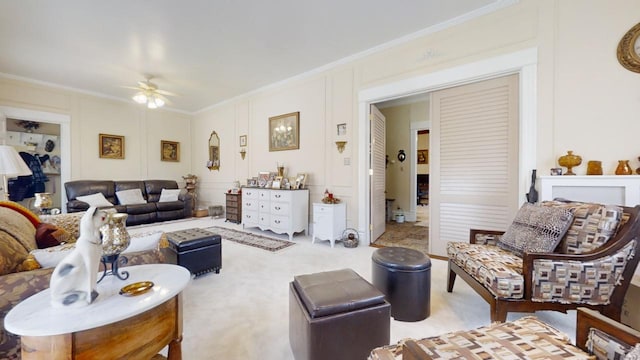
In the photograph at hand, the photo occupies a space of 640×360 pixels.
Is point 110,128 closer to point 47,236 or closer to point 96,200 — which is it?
point 96,200

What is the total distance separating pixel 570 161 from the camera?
2.34 metres

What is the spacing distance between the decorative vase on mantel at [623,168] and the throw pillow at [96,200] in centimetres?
759

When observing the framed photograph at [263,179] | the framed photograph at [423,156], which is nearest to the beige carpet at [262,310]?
the framed photograph at [263,179]

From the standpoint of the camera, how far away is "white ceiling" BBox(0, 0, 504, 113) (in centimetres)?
278

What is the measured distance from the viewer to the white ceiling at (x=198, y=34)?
2.78m

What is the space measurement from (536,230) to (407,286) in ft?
3.62

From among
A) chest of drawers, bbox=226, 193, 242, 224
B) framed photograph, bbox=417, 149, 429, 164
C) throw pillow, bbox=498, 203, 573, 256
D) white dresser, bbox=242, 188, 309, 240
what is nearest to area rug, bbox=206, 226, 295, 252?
white dresser, bbox=242, 188, 309, 240

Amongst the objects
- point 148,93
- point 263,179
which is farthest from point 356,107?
point 148,93

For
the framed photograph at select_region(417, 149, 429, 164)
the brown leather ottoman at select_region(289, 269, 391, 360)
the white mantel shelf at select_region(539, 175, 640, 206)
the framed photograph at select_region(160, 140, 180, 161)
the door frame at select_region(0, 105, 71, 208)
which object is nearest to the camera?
the brown leather ottoman at select_region(289, 269, 391, 360)

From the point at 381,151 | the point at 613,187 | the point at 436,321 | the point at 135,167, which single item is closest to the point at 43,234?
the point at 436,321

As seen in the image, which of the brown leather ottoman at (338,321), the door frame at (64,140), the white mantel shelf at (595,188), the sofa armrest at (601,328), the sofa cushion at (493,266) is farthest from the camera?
the door frame at (64,140)

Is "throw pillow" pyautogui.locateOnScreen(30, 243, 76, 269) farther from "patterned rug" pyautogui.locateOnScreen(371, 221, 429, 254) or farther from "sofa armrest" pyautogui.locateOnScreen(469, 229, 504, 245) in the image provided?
"patterned rug" pyautogui.locateOnScreen(371, 221, 429, 254)

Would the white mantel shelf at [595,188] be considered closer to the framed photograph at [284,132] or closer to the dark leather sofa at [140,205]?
the framed photograph at [284,132]

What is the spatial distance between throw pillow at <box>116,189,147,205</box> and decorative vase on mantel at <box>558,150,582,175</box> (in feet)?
23.6
